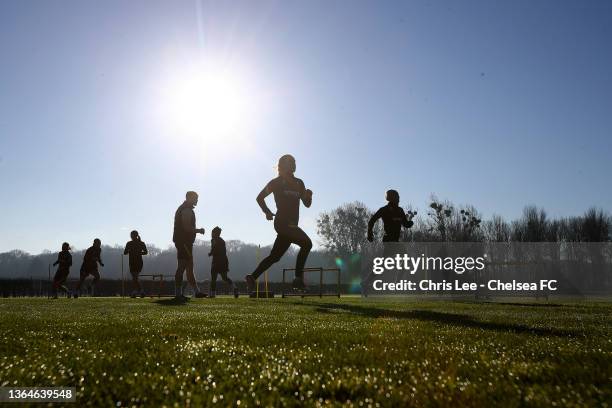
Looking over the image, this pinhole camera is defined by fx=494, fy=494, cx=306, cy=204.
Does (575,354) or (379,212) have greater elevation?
(379,212)

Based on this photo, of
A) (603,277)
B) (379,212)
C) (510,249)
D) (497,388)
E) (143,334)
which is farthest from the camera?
(510,249)

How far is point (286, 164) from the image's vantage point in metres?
12.7

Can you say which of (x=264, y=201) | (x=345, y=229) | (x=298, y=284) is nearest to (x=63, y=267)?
(x=264, y=201)

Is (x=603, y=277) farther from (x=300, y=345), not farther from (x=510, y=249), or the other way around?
(x=300, y=345)

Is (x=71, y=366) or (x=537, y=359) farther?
(x=537, y=359)

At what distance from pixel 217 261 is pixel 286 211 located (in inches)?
336

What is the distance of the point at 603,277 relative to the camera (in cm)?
6550

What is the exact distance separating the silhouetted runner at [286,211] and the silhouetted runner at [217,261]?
291 inches

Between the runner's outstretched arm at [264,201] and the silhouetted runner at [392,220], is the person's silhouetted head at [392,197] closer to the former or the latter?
the silhouetted runner at [392,220]

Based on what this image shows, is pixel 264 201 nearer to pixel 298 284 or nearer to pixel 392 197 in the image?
pixel 298 284

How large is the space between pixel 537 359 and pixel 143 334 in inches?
139

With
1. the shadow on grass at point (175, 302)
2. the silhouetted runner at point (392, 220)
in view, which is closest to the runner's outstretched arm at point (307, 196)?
the silhouetted runner at point (392, 220)

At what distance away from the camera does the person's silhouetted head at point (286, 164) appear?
41.5 ft

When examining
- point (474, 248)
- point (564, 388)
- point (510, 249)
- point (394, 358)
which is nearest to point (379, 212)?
point (394, 358)
